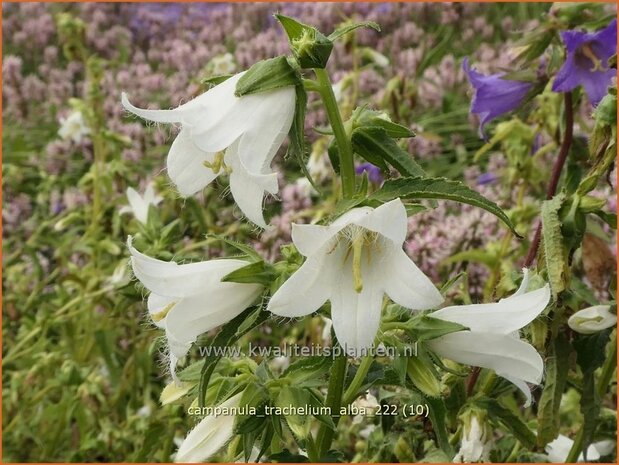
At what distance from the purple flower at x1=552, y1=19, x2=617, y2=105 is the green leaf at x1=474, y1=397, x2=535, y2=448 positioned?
76cm

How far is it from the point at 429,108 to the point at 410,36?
0.64 metres

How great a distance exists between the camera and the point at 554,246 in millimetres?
1490

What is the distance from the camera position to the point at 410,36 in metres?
5.45

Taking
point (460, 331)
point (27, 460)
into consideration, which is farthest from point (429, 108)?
point (460, 331)

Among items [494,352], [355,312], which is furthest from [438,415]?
[355,312]

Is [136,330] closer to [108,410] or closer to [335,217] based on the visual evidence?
[108,410]

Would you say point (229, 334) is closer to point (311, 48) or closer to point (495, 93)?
point (311, 48)

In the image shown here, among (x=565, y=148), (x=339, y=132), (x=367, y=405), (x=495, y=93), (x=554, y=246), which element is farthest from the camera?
(x=495, y=93)

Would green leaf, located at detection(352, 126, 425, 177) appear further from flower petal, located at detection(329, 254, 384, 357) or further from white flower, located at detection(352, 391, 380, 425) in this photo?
white flower, located at detection(352, 391, 380, 425)

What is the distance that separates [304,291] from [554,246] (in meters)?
0.56

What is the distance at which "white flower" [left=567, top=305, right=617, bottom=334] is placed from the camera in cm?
157

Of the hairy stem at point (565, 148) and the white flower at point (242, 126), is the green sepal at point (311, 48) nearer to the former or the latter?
the white flower at point (242, 126)

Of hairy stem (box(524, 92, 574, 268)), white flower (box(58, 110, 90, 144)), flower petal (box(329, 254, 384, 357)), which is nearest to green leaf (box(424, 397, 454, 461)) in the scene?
flower petal (box(329, 254, 384, 357))

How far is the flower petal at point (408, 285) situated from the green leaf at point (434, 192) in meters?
0.07
